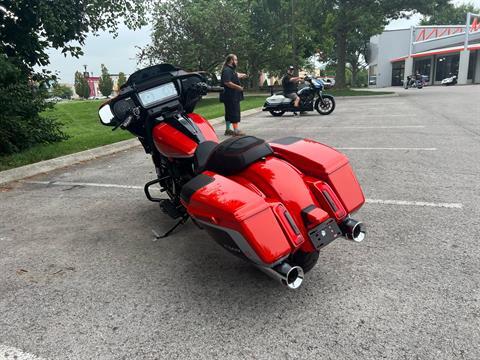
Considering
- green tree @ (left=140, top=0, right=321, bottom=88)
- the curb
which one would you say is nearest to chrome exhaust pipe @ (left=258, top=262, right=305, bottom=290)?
the curb

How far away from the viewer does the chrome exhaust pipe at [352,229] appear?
2.32 metres

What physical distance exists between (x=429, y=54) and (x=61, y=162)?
4758 cm

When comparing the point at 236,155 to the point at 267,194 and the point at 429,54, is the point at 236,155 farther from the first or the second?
the point at 429,54

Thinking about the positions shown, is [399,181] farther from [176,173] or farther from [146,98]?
[146,98]

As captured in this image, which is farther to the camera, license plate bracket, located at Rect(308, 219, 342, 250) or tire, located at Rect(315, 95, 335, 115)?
tire, located at Rect(315, 95, 335, 115)

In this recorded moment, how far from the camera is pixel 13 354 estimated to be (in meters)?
1.96

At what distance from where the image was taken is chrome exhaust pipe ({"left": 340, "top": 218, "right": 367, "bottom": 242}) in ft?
7.60

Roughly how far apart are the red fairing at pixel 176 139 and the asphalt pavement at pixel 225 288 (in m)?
0.80

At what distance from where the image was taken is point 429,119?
1052 centimetres

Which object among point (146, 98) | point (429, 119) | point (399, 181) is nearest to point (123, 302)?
point (146, 98)

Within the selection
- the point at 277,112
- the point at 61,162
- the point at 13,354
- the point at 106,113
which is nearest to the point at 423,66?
the point at 277,112

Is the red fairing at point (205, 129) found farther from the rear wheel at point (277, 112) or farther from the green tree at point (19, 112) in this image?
the rear wheel at point (277, 112)

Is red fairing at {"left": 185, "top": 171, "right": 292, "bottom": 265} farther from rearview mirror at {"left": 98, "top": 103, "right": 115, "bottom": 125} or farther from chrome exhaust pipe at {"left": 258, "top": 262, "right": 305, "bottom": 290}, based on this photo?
rearview mirror at {"left": 98, "top": 103, "right": 115, "bottom": 125}

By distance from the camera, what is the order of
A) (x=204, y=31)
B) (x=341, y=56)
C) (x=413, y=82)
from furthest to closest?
1. (x=413, y=82)
2. (x=341, y=56)
3. (x=204, y=31)
